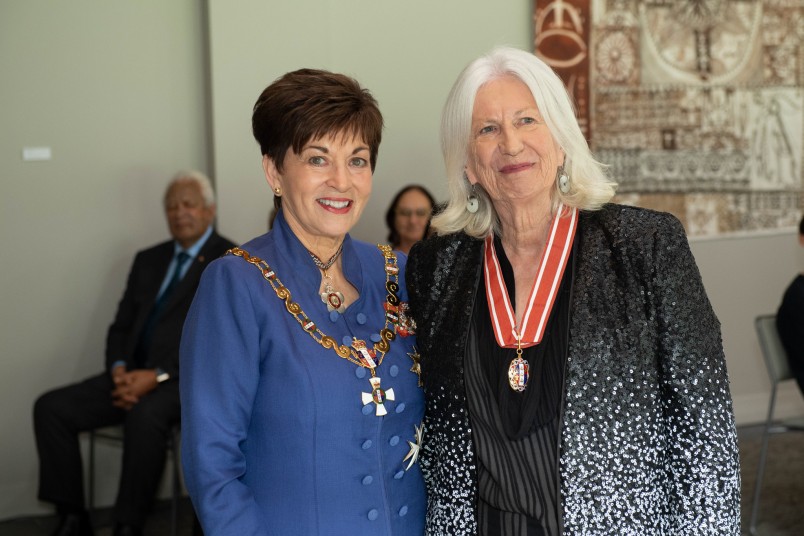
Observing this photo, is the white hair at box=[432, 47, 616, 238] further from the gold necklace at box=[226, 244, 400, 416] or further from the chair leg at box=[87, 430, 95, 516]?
the chair leg at box=[87, 430, 95, 516]

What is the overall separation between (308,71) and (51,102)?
358 centimetres

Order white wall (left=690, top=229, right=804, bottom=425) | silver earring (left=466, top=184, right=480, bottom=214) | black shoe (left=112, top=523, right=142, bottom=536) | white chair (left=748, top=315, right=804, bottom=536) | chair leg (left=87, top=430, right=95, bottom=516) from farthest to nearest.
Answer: white wall (left=690, top=229, right=804, bottom=425)
chair leg (left=87, top=430, right=95, bottom=516)
white chair (left=748, top=315, right=804, bottom=536)
black shoe (left=112, top=523, right=142, bottom=536)
silver earring (left=466, top=184, right=480, bottom=214)

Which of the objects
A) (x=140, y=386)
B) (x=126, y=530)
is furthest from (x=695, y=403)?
(x=140, y=386)

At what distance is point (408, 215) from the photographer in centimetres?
535

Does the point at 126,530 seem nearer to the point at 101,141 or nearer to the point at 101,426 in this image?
the point at 101,426

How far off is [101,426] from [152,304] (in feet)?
2.15

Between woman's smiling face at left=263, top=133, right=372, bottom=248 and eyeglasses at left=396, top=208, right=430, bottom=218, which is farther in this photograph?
eyeglasses at left=396, top=208, right=430, bottom=218

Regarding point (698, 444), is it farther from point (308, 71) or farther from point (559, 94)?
point (308, 71)

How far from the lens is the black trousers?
4465 millimetres

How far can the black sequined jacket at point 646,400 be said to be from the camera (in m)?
1.84

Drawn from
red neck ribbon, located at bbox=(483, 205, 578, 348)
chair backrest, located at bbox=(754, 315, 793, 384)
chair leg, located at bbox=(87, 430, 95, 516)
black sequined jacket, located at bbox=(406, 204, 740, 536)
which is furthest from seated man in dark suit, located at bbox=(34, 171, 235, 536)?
black sequined jacket, located at bbox=(406, 204, 740, 536)

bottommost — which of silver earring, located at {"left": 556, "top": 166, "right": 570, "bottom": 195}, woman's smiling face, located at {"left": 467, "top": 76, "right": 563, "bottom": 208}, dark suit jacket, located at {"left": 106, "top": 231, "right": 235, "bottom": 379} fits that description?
dark suit jacket, located at {"left": 106, "top": 231, "right": 235, "bottom": 379}

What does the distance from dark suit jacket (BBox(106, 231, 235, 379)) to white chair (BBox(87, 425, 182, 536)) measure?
327 mm

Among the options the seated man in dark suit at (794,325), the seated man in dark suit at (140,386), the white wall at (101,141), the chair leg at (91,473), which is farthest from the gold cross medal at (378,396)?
the white wall at (101,141)
